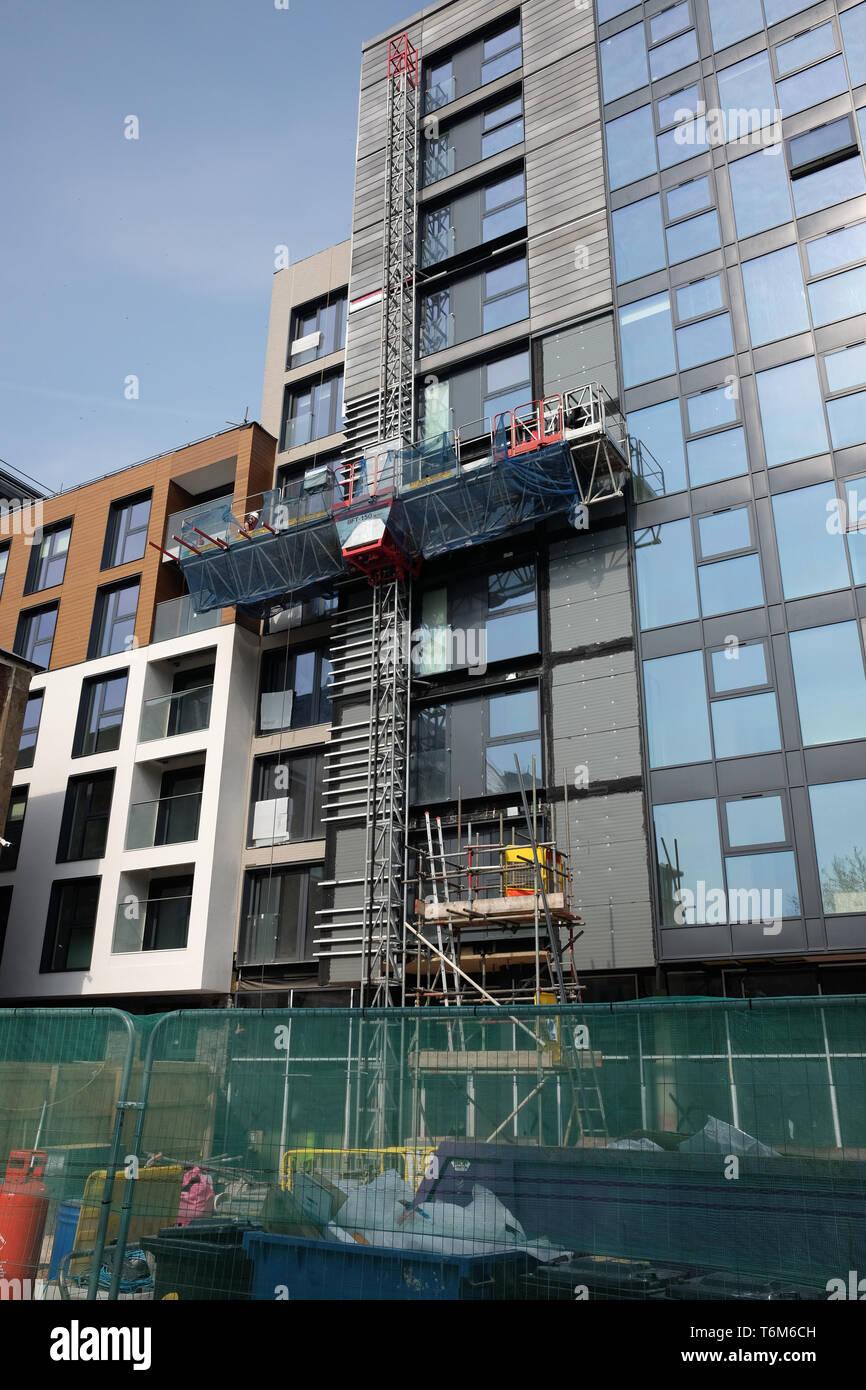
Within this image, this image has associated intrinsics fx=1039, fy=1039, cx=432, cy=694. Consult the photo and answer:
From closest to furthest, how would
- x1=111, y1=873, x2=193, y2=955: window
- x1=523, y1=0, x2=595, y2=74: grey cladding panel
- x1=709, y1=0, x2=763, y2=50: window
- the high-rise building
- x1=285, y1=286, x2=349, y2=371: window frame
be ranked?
the high-rise building
x1=709, y1=0, x2=763, y2=50: window
x1=111, y1=873, x2=193, y2=955: window
x1=523, y1=0, x2=595, y2=74: grey cladding panel
x1=285, y1=286, x2=349, y2=371: window frame

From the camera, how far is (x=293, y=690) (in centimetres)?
2628

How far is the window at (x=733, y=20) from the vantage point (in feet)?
75.9

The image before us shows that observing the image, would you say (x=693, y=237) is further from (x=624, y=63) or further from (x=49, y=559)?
(x=49, y=559)

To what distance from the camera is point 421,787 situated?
22.1 metres

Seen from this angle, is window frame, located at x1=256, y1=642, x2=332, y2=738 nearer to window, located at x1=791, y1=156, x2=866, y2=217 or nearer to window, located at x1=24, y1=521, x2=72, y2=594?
window, located at x1=24, y1=521, x2=72, y2=594

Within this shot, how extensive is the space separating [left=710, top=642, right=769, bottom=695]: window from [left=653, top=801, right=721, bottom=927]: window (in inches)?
87.5

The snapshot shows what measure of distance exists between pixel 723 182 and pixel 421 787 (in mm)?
14586

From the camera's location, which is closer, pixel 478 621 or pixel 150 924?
pixel 478 621

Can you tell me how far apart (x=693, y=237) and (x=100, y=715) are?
1938cm

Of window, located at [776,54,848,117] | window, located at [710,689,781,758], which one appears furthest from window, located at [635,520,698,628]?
window, located at [776,54,848,117]

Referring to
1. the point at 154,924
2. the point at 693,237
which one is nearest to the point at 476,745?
the point at 154,924

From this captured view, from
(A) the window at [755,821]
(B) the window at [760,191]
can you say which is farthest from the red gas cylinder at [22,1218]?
(B) the window at [760,191]

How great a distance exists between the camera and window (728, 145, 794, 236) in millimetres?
21500

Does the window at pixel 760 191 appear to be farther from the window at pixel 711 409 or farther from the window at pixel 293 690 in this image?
the window at pixel 293 690
